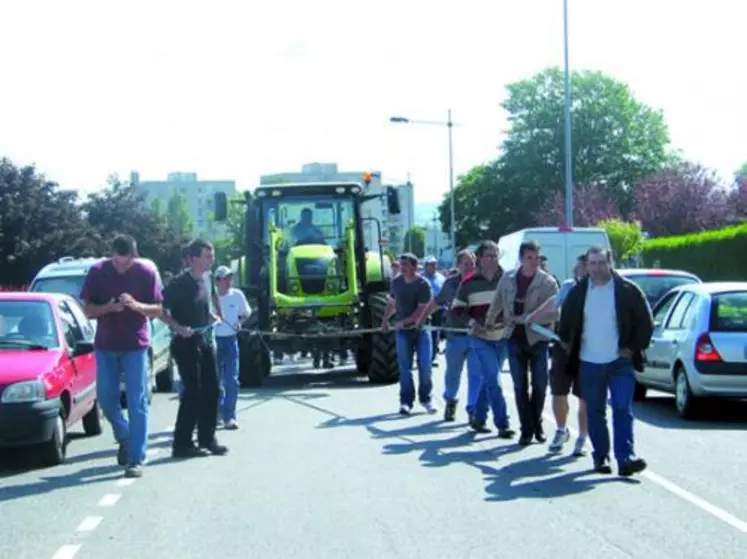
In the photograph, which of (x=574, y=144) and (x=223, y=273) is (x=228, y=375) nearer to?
(x=223, y=273)

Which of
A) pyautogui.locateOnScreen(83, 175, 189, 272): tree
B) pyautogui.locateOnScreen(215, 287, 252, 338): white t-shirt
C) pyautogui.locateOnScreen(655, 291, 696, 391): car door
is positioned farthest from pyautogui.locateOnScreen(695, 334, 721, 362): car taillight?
pyautogui.locateOnScreen(83, 175, 189, 272): tree

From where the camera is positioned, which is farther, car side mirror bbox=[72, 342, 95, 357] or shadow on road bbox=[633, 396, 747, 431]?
shadow on road bbox=[633, 396, 747, 431]

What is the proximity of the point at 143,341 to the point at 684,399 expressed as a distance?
6418 millimetres

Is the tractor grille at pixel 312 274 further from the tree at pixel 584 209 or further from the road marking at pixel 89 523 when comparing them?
the tree at pixel 584 209

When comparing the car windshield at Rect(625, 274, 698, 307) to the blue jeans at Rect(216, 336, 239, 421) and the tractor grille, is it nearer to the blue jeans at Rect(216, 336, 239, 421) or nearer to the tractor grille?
the tractor grille

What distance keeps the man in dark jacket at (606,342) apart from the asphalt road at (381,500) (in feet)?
1.32

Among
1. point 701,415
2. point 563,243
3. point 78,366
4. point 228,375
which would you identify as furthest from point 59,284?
point 563,243

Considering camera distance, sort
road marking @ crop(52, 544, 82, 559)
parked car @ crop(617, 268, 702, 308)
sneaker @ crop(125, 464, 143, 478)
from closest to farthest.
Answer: road marking @ crop(52, 544, 82, 559)
sneaker @ crop(125, 464, 143, 478)
parked car @ crop(617, 268, 702, 308)

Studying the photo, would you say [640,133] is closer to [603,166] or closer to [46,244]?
[603,166]

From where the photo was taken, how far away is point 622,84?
263ft

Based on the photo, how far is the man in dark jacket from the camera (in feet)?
32.8

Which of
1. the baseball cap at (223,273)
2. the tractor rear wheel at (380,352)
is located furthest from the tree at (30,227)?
the baseball cap at (223,273)

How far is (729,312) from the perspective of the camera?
13938 millimetres

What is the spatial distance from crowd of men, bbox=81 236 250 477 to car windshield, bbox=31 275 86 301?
6.84m
